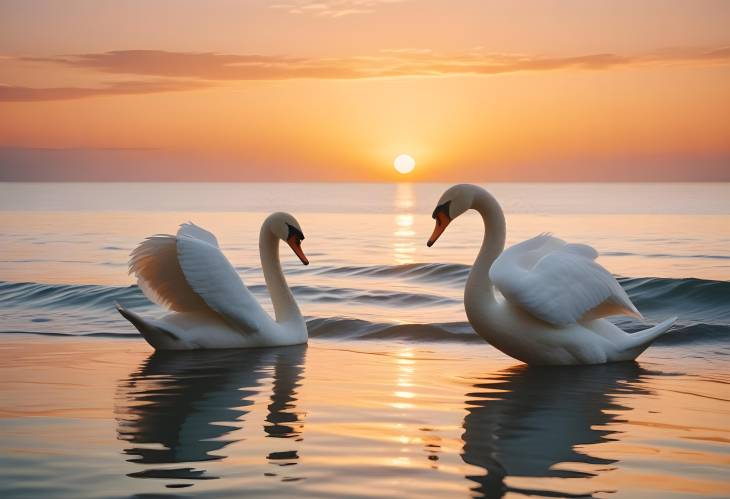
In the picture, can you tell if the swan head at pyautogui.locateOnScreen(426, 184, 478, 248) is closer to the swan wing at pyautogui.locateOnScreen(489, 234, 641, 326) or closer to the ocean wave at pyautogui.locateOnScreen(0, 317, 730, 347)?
the swan wing at pyautogui.locateOnScreen(489, 234, 641, 326)

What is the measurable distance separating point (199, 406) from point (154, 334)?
3060 millimetres

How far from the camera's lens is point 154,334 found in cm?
1056

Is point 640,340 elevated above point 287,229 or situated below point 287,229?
below

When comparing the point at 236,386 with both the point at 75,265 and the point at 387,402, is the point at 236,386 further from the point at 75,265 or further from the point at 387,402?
the point at 75,265

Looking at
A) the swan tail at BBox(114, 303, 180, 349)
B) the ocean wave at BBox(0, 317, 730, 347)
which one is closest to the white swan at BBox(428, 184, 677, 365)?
the ocean wave at BBox(0, 317, 730, 347)

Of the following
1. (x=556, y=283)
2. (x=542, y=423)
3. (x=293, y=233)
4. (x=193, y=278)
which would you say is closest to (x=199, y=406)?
(x=542, y=423)

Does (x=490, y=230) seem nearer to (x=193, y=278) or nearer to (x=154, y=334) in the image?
(x=193, y=278)

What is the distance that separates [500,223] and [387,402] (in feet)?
9.32

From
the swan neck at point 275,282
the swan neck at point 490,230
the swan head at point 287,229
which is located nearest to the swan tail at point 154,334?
the swan neck at point 275,282

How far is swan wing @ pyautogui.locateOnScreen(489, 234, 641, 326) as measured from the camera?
359 inches

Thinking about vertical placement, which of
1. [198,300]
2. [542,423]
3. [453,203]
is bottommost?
[542,423]

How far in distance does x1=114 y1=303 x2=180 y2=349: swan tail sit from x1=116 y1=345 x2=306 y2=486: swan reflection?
11 cm

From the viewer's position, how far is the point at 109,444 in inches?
247

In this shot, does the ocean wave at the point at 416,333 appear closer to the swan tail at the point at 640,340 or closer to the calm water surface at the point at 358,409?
the calm water surface at the point at 358,409
